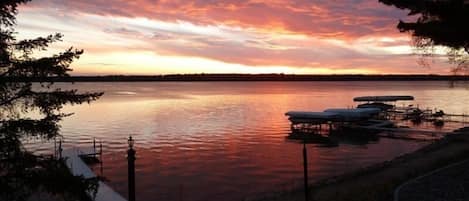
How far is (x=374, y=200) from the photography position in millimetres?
14156

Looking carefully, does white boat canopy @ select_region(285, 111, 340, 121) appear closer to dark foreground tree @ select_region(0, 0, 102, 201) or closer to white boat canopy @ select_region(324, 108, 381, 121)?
white boat canopy @ select_region(324, 108, 381, 121)

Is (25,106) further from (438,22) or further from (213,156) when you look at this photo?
(213,156)

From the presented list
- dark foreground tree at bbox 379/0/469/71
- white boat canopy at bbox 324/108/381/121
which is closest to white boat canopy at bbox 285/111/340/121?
white boat canopy at bbox 324/108/381/121

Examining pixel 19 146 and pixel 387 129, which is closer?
pixel 19 146

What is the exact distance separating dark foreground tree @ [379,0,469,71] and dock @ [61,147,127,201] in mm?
13260

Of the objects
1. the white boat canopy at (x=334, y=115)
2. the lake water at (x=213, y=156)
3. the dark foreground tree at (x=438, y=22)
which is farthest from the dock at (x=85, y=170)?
the white boat canopy at (x=334, y=115)

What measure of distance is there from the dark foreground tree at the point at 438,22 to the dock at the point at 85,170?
1326 cm

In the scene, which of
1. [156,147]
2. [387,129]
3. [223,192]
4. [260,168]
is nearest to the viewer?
[223,192]

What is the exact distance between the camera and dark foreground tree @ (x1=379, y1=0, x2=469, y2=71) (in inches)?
633

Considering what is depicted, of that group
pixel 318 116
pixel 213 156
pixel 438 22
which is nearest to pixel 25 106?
pixel 438 22

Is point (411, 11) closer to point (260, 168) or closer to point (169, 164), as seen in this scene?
point (260, 168)

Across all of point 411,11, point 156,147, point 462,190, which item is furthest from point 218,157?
point 462,190

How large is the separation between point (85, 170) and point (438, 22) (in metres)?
21.9

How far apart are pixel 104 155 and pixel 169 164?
749 cm
